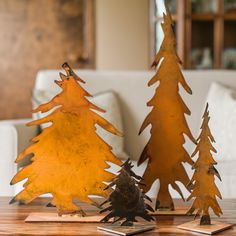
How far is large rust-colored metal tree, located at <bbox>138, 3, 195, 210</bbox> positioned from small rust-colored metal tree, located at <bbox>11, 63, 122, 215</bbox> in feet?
0.48

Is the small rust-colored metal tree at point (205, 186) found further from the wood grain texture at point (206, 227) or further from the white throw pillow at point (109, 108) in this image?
the white throw pillow at point (109, 108)

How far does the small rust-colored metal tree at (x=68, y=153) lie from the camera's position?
1446 millimetres

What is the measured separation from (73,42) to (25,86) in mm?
547

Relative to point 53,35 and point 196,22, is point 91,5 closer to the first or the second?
point 53,35

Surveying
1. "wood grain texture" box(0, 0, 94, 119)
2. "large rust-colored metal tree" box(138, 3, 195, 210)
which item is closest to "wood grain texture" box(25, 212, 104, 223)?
"large rust-colored metal tree" box(138, 3, 195, 210)

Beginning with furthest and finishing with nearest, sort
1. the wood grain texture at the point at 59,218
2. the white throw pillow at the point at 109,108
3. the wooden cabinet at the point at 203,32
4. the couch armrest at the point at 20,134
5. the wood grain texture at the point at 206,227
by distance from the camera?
1. the wooden cabinet at the point at 203,32
2. the white throw pillow at the point at 109,108
3. the couch armrest at the point at 20,134
4. the wood grain texture at the point at 59,218
5. the wood grain texture at the point at 206,227

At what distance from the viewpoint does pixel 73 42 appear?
477cm

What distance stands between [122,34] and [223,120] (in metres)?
2.21

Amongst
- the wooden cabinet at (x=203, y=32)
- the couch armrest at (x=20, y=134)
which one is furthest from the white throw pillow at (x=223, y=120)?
the wooden cabinet at (x=203, y=32)

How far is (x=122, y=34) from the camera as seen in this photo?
4750mm

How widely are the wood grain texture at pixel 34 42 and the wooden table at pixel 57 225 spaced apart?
126 inches

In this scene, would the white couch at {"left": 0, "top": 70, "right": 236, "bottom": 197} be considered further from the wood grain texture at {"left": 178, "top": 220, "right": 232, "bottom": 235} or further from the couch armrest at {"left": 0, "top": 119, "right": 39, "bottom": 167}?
the wood grain texture at {"left": 178, "top": 220, "right": 232, "bottom": 235}

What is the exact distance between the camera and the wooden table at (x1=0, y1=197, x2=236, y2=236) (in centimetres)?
131

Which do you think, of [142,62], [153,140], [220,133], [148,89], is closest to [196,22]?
[142,62]
